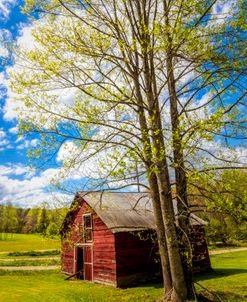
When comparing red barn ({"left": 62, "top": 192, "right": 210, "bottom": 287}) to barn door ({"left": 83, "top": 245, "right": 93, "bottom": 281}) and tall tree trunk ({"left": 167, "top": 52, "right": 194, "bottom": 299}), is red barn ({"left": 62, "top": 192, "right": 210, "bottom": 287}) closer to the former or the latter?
barn door ({"left": 83, "top": 245, "right": 93, "bottom": 281})

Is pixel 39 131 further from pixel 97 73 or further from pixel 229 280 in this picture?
pixel 229 280

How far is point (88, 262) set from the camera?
20.8m

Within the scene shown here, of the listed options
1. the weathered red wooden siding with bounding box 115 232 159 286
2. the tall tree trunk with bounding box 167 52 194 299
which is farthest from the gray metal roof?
the tall tree trunk with bounding box 167 52 194 299

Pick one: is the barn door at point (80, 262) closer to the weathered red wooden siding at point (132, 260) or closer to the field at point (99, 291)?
the field at point (99, 291)

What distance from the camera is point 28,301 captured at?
546 inches

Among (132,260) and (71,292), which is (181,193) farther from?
(71,292)

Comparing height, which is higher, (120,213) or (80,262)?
(120,213)

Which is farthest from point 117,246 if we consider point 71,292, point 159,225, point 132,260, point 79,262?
point 159,225

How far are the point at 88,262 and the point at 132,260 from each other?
13.7 ft

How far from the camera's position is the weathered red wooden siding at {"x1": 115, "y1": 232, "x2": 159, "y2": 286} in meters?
17.7

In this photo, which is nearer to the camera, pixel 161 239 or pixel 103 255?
pixel 161 239

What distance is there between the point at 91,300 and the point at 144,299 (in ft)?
8.17

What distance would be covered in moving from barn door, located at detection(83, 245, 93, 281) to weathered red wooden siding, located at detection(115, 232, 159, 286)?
342 centimetres

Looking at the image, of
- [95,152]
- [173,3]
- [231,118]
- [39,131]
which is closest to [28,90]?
[39,131]
